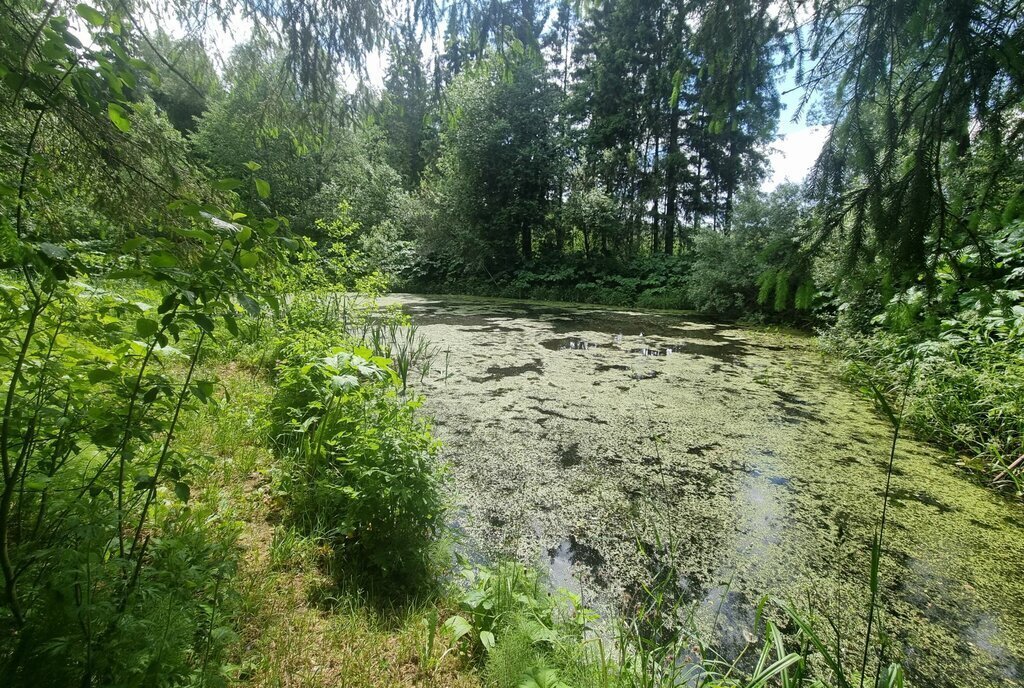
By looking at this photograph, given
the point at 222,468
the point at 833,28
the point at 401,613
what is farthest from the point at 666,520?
the point at 833,28

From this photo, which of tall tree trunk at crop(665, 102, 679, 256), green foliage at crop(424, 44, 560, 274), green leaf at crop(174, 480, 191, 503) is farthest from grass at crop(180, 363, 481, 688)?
tall tree trunk at crop(665, 102, 679, 256)

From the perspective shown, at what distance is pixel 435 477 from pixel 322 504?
1.50ft

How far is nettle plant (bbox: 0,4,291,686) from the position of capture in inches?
31.2

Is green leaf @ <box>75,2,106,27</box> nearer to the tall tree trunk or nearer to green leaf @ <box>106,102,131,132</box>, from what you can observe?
green leaf @ <box>106,102,131,132</box>

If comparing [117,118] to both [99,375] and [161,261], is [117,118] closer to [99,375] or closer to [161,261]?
[161,261]

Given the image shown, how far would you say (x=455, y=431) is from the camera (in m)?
3.04

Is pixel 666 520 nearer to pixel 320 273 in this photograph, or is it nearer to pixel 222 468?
pixel 222 468

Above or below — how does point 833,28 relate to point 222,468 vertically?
above

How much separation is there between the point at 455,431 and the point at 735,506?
5.81 feet

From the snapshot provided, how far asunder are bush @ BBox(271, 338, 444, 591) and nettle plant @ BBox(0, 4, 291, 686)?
1.19 ft

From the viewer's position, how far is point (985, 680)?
127 cm

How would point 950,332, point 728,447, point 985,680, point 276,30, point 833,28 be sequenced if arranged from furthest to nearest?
point 950,332 < point 728,447 < point 833,28 < point 276,30 < point 985,680

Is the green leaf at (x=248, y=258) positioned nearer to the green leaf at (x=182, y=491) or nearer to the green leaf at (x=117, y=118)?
the green leaf at (x=117, y=118)

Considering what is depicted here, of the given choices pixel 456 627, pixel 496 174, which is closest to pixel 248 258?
pixel 456 627
